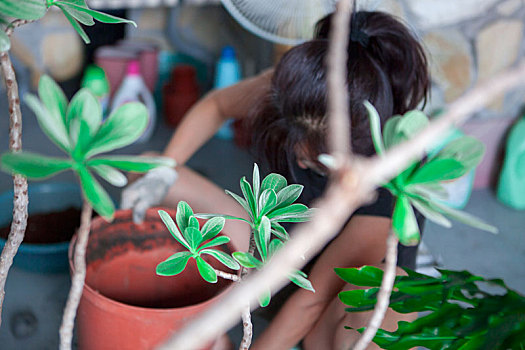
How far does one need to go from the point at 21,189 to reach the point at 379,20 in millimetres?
695

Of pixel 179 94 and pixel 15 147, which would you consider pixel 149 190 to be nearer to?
pixel 15 147

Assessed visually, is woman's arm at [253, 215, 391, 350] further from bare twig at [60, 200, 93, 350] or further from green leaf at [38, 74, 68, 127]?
green leaf at [38, 74, 68, 127]

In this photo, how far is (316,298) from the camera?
885 millimetres

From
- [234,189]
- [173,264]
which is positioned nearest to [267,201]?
[173,264]

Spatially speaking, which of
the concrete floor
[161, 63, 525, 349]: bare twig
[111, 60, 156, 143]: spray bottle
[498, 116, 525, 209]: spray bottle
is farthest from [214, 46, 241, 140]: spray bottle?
[161, 63, 525, 349]: bare twig

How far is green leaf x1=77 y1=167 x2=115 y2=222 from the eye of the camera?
1.03 ft

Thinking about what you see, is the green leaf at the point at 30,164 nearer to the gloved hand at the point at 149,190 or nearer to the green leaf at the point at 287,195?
the green leaf at the point at 287,195

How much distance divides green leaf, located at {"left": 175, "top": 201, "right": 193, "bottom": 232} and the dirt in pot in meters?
0.77

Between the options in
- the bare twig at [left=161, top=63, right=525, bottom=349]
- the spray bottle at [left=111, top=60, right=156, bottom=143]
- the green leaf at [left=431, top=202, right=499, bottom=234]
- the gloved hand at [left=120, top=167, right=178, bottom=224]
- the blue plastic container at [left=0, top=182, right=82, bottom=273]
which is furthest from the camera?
the spray bottle at [left=111, top=60, right=156, bottom=143]

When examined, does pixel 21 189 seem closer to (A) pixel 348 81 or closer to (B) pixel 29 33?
(A) pixel 348 81

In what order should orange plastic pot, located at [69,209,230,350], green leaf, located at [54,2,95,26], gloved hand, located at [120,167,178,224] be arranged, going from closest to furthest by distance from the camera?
green leaf, located at [54,2,95,26] < orange plastic pot, located at [69,209,230,350] < gloved hand, located at [120,167,178,224]

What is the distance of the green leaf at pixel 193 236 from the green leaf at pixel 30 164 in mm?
194

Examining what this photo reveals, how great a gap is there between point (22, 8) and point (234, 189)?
1.21 m

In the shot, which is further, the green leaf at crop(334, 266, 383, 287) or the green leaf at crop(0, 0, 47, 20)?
the green leaf at crop(334, 266, 383, 287)
